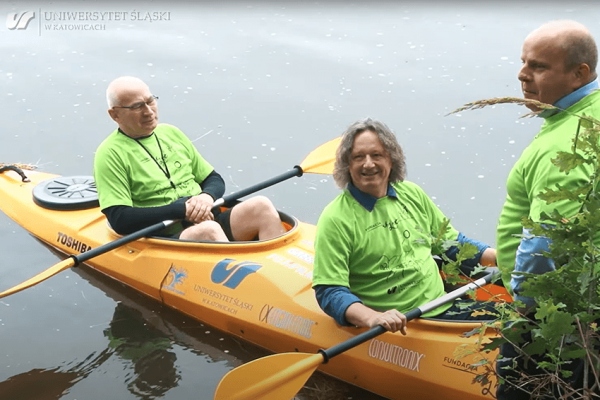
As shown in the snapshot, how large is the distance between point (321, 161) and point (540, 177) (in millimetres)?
2462

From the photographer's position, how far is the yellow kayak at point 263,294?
10.5 ft

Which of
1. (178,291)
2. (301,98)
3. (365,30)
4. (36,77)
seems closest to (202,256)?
(178,291)

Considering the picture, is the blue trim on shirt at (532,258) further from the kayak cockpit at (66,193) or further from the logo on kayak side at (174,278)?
the kayak cockpit at (66,193)

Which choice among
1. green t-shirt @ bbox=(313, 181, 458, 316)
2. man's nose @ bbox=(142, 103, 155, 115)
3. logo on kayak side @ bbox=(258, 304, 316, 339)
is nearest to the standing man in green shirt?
green t-shirt @ bbox=(313, 181, 458, 316)

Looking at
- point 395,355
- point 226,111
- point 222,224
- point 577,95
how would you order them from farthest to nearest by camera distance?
point 226,111 < point 222,224 < point 395,355 < point 577,95

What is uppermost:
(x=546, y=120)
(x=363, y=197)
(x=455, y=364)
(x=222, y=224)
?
(x=546, y=120)

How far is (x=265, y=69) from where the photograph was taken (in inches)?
313

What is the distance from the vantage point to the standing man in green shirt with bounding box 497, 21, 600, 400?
87.4 inches

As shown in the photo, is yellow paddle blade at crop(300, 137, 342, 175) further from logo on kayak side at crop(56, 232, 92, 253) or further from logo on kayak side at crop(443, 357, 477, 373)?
logo on kayak side at crop(443, 357, 477, 373)

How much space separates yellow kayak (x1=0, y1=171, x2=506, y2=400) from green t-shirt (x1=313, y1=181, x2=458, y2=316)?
144 mm

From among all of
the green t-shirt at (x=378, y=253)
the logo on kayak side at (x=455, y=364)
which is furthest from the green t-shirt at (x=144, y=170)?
the logo on kayak side at (x=455, y=364)

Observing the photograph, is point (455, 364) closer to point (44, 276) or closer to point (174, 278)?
point (174, 278)

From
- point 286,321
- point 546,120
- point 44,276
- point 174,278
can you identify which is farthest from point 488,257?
point 44,276

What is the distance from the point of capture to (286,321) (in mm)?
3621
